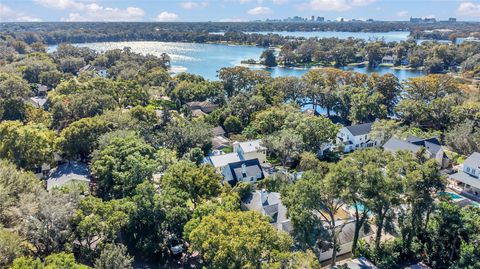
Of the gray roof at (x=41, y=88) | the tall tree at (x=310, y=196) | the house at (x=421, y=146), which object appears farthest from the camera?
the gray roof at (x=41, y=88)

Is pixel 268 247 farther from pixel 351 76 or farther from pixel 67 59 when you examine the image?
pixel 67 59

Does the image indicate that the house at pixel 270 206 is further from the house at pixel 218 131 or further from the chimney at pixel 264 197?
the house at pixel 218 131

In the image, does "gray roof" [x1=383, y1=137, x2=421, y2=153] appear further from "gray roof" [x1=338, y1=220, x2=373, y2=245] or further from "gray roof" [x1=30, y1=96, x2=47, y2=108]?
"gray roof" [x1=30, y1=96, x2=47, y2=108]

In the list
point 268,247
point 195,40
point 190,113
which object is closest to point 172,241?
point 268,247

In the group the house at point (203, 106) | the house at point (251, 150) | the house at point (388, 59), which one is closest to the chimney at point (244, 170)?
the house at point (251, 150)

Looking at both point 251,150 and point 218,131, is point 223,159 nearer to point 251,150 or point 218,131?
point 251,150
